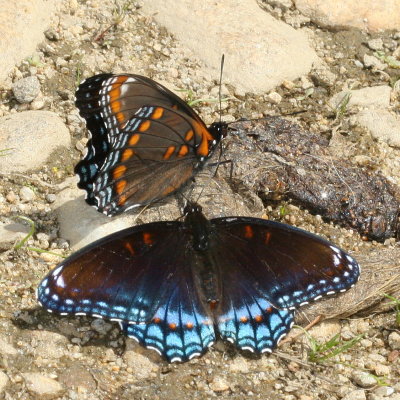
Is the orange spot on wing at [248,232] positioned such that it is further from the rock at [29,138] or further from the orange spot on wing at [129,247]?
the rock at [29,138]

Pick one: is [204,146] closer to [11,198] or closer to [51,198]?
[51,198]

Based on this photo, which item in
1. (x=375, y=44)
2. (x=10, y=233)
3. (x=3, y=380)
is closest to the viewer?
(x=3, y=380)

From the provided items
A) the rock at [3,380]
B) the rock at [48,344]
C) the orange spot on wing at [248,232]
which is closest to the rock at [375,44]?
the orange spot on wing at [248,232]

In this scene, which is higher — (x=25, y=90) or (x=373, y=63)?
(x=373, y=63)

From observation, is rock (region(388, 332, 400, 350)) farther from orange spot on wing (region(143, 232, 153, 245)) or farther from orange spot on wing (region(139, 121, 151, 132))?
orange spot on wing (region(139, 121, 151, 132))

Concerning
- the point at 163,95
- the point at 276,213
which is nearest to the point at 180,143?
the point at 163,95

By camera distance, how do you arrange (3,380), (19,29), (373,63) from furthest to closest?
1. (373,63)
2. (19,29)
3. (3,380)

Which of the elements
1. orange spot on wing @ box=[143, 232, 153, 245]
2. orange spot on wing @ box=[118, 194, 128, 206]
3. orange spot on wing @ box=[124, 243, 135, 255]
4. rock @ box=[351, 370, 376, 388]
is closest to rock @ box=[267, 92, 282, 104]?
orange spot on wing @ box=[118, 194, 128, 206]

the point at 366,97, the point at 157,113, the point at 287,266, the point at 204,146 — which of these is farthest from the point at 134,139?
the point at 366,97
